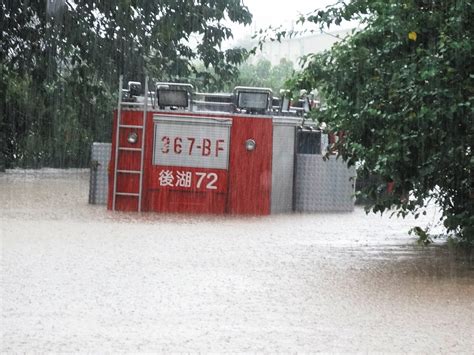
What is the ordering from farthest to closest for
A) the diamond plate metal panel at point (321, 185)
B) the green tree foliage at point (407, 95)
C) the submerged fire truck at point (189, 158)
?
the diamond plate metal panel at point (321, 185), the submerged fire truck at point (189, 158), the green tree foliage at point (407, 95)

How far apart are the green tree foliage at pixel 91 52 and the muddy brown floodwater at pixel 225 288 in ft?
37.9

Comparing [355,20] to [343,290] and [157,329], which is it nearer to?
[343,290]

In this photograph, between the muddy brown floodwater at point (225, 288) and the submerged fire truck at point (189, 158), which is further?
the submerged fire truck at point (189, 158)

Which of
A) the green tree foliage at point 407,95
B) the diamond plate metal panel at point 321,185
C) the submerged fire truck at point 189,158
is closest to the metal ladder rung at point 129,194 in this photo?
the submerged fire truck at point 189,158

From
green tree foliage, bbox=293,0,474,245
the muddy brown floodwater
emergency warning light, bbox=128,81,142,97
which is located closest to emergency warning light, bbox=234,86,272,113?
emergency warning light, bbox=128,81,142,97

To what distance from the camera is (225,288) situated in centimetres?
1076

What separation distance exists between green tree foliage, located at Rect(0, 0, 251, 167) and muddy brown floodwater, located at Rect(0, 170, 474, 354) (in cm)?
1157

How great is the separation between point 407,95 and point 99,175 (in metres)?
10.9

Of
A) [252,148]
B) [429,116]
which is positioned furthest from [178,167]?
[429,116]

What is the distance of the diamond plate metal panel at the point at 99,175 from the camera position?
2183 cm

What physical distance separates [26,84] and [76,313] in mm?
24239

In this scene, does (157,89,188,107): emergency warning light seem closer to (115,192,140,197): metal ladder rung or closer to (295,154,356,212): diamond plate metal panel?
(115,192,140,197): metal ladder rung

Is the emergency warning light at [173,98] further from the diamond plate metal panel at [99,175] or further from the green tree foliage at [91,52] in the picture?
the green tree foliage at [91,52]

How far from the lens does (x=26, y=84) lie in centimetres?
3266
